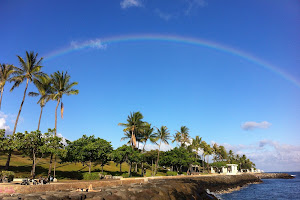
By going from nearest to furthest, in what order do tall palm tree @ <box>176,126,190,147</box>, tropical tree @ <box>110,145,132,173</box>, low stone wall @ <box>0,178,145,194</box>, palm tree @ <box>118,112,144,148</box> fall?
1. low stone wall @ <box>0,178,145,194</box>
2. tropical tree @ <box>110,145,132,173</box>
3. palm tree @ <box>118,112,144,148</box>
4. tall palm tree @ <box>176,126,190,147</box>

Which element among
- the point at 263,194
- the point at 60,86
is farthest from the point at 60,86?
the point at 263,194

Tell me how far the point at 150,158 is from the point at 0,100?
5099 cm

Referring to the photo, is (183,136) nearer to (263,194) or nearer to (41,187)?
(263,194)

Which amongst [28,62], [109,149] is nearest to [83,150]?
[109,149]

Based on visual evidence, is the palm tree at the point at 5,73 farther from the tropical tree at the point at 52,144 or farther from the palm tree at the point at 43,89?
the tropical tree at the point at 52,144

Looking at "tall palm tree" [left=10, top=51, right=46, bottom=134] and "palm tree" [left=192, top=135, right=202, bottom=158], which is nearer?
"tall palm tree" [left=10, top=51, right=46, bottom=134]

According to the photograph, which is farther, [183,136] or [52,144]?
[183,136]

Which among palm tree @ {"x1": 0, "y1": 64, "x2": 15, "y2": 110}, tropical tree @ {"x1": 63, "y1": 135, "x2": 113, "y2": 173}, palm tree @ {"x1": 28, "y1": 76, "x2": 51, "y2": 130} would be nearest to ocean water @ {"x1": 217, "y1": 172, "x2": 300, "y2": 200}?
tropical tree @ {"x1": 63, "y1": 135, "x2": 113, "y2": 173}

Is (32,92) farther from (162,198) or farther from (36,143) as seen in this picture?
(162,198)

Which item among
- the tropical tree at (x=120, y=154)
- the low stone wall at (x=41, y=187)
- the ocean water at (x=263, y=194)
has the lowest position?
the ocean water at (x=263, y=194)

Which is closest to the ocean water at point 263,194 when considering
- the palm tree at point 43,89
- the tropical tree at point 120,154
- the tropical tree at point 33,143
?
the tropical tree at point 120,154

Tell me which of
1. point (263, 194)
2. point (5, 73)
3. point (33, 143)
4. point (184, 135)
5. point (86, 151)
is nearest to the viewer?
point (33, 143)

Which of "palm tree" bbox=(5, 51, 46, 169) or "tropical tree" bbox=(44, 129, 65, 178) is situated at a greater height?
"palm tree" bbox=(5, 51, 46, 169)

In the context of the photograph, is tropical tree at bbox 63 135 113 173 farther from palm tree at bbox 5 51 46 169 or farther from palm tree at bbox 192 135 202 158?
palm tree at bbox 192 135 202 158
